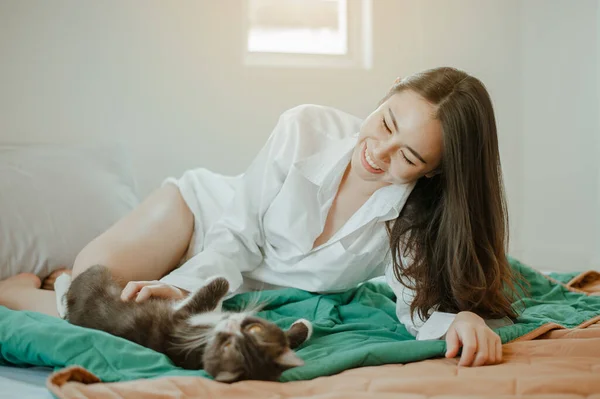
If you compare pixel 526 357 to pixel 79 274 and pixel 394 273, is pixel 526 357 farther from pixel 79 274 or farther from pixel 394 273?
pixel 79 274

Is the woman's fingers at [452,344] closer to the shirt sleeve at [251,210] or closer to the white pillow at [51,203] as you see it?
the shirt sleeve at [251,210]

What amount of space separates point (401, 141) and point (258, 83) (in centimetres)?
183

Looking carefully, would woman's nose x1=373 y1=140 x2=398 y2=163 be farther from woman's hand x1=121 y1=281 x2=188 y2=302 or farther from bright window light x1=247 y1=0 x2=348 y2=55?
bright window light x1=247 y1=0 x2=348 y2=55

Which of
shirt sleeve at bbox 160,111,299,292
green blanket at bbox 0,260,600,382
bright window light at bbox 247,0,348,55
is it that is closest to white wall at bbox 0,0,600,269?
bright window light at bbox 247,0,348,55

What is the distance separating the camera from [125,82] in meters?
3.12

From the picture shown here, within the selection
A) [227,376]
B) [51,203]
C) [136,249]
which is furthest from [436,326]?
[51,203]

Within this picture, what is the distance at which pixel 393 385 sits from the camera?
1.20 metres

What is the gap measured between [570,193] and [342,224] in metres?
2.28

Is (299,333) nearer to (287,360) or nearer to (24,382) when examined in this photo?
(287,360)

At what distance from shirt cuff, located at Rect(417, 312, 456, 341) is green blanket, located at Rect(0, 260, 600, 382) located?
9cm

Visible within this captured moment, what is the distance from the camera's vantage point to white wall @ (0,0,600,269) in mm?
3012

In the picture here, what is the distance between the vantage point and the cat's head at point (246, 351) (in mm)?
1190

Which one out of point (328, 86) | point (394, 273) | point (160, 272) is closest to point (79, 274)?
point (160, 272)

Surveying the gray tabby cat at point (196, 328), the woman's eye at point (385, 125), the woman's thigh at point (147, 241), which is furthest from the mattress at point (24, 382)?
the woman's eye at point (385, 125)
